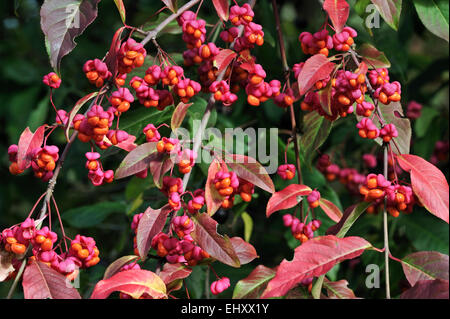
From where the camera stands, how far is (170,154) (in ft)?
3.25

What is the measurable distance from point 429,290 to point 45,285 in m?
0.62

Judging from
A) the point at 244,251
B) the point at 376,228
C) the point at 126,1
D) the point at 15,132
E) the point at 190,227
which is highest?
the point at 190,227

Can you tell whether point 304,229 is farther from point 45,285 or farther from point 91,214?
point 91,214

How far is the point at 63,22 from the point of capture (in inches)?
41.2

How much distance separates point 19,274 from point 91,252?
0.13 meters

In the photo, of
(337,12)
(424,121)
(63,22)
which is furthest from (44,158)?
(424,121)

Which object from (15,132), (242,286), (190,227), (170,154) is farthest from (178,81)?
(15,132)

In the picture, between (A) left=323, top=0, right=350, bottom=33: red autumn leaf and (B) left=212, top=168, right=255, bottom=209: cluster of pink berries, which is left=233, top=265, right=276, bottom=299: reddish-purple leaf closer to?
(B) left=212, top=168, right=255, bottom=209: cluster of pink berries

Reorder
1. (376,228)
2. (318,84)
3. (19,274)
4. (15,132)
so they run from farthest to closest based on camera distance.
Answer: (15,132)
(376,228)
(318,84)
(19,274)

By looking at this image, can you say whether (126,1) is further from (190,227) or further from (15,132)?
(190,227)

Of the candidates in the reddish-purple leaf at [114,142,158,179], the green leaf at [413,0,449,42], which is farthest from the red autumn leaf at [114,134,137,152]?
the green leaf at [413,0,449,42]

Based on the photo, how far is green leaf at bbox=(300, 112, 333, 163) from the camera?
1.16 metres

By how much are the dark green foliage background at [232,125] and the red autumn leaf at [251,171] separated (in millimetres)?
280

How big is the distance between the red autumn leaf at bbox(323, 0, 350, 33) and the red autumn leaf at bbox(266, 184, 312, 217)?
0.32 m
